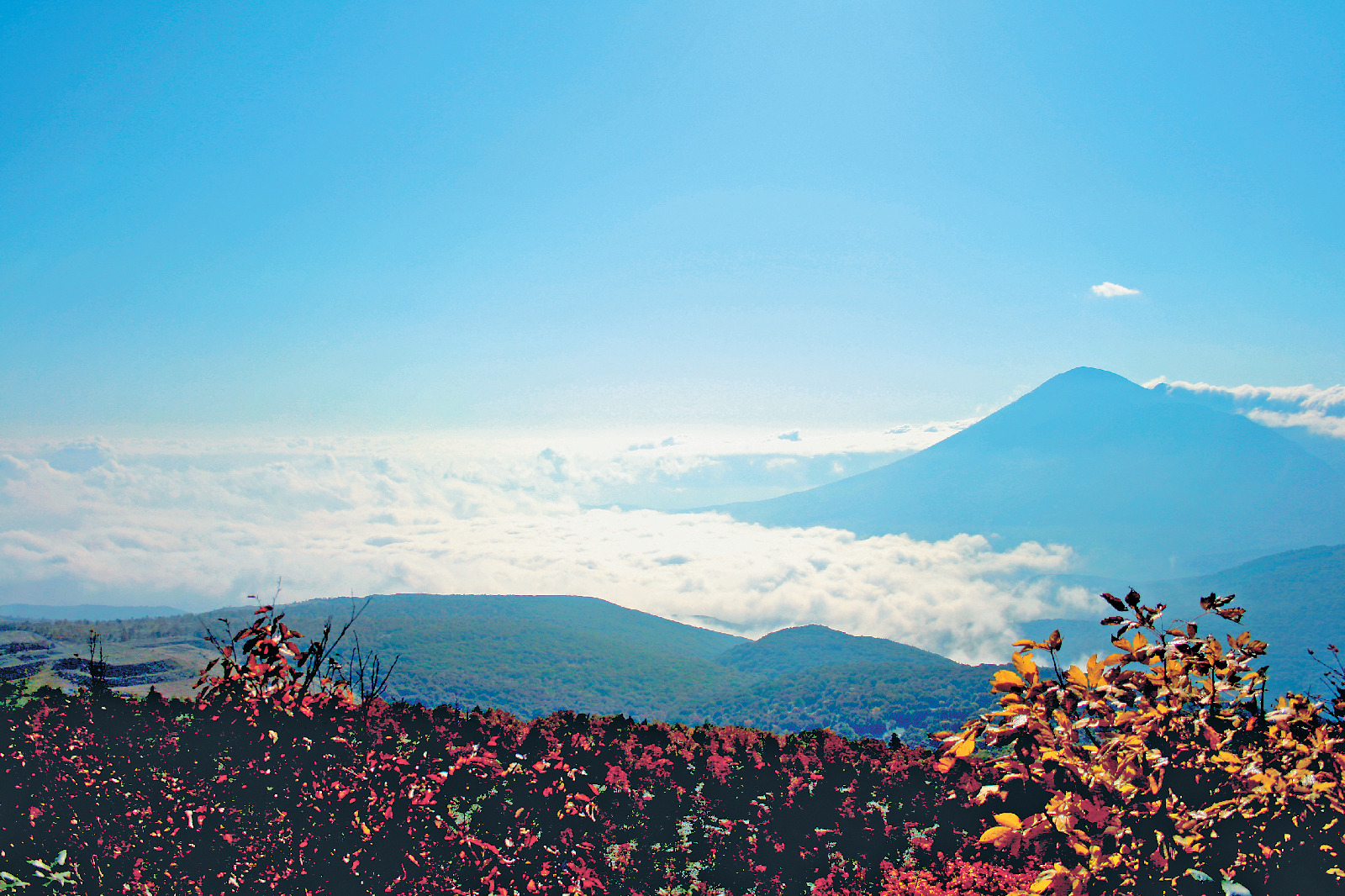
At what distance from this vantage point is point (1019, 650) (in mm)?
2469

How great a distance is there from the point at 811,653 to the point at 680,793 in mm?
193515

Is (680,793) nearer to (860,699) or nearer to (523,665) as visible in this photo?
(860,699)

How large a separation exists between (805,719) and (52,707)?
11170cm

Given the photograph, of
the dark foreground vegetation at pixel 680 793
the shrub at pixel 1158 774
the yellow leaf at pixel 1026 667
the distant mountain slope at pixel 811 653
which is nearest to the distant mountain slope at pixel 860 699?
the distant mountain slope at pixel 811 653

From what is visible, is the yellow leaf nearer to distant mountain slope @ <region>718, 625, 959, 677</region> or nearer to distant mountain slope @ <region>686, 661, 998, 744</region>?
distant mountain slope @ <region>686, 661, 998, 744</region>

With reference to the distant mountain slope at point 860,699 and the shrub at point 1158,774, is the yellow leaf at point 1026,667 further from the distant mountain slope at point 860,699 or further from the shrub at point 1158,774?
the distant mountain slope at point 860,699

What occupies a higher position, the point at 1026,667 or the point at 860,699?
the point at 1026,667

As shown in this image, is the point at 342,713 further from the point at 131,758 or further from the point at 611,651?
the point at 611,651

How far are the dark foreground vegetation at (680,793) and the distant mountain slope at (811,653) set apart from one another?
17560cm

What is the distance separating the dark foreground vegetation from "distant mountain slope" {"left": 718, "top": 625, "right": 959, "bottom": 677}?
176 metres

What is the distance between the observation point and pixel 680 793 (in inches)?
337

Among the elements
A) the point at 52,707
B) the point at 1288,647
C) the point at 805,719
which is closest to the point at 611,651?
the point at 805,719

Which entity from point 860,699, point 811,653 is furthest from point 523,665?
point 811,653

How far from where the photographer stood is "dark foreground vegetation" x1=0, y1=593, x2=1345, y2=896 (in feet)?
7.06
